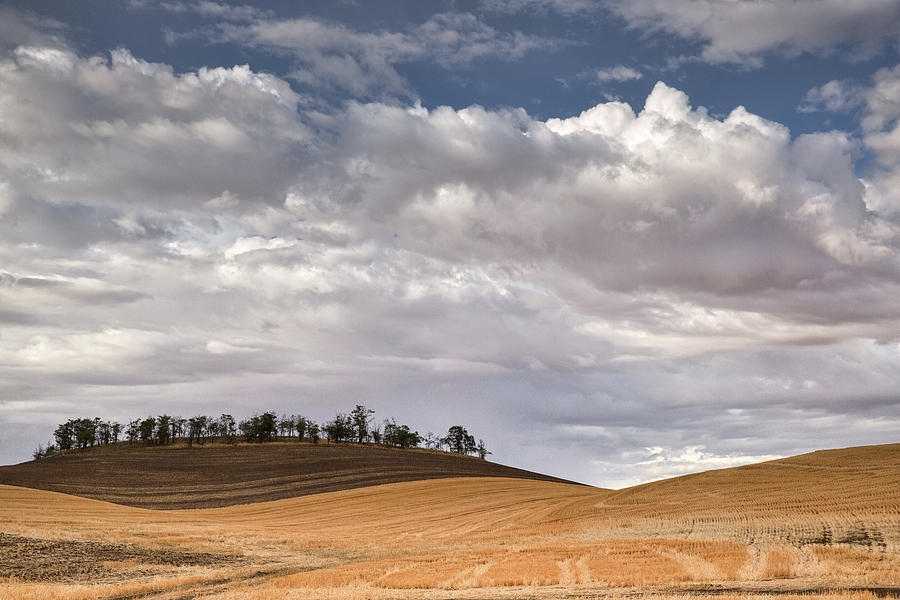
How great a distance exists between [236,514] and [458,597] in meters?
60.0

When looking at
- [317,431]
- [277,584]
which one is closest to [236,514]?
[277,584]

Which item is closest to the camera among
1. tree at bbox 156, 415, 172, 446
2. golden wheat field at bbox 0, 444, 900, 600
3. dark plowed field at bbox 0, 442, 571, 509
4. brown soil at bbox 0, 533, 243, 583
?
Result: golden wheat field at bbox 0, 444, 900, 600

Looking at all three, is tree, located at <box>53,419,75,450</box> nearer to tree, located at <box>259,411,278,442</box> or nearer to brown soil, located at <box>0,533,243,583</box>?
tree, located at <box>259,411,278,442</box>

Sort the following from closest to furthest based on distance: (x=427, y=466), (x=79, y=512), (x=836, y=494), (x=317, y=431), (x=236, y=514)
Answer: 1. (x=836, y=494)
2. (x=79, y=512)
3. (x=236, y=514)
4. (x=427, y=466)
5. (x=317, y=431)

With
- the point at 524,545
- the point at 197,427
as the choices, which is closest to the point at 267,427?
the point at 197,427

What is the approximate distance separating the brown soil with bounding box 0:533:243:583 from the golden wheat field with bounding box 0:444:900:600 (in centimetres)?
11

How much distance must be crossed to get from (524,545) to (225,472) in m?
77.0

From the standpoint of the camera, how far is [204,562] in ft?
123

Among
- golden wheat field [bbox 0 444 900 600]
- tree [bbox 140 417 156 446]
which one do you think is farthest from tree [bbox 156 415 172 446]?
golden wheat field [bbox 0 444 900 600]

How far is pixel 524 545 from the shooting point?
4338cm

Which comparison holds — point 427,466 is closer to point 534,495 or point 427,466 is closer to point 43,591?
point 534,495

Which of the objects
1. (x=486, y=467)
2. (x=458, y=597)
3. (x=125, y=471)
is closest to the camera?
(x=458, y=597)

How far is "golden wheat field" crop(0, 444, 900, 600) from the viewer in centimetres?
2556

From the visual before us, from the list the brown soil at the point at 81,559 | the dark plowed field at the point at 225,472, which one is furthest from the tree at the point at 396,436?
the brown soil at the point at 81,559
